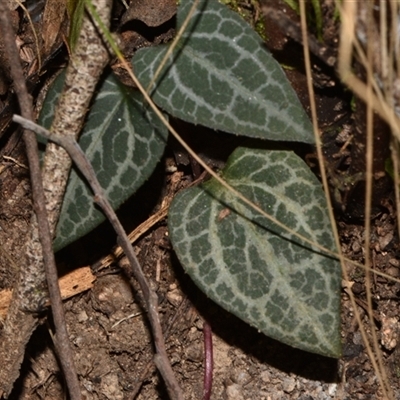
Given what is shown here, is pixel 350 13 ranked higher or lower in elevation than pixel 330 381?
higher

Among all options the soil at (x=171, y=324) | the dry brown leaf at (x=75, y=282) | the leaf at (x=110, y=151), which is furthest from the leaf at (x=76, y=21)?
the dry brown leaf at (x=75, y=282)

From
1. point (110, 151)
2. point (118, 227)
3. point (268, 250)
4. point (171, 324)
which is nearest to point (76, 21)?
point (110, 151)

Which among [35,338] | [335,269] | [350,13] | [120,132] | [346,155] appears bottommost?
[35,338]

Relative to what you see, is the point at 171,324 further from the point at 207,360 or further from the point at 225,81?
the point at 225,81

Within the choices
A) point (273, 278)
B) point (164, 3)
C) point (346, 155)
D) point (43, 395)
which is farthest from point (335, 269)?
point (43, 395)

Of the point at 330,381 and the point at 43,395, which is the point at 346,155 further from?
the point at 43,395

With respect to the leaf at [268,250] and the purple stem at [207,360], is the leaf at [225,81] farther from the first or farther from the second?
the purple stem at [207,360]

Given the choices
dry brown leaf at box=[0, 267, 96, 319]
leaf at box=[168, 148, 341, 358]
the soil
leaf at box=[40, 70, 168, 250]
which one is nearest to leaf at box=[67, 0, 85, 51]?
leaf at box=[40, 70, 168, 250]
